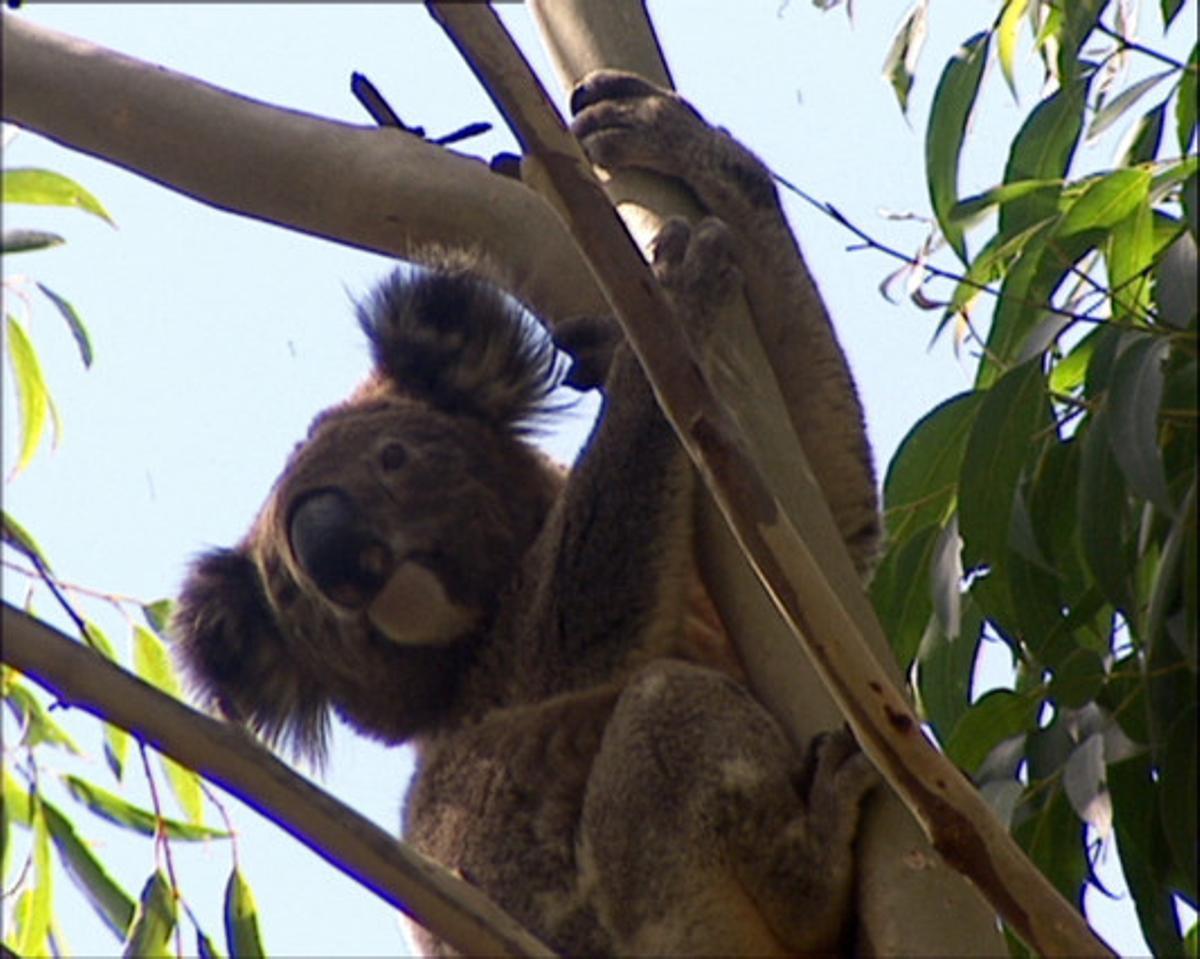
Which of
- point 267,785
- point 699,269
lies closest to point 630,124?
point 699,269

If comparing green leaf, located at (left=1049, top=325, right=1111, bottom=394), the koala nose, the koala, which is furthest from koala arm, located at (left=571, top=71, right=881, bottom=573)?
the koala nose

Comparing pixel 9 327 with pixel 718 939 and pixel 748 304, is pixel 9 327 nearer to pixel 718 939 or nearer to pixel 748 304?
pixel 748 304

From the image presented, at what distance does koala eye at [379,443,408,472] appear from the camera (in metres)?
2.83

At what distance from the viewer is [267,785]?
4.30ft

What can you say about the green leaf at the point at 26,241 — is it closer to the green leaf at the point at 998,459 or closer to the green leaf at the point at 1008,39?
the green leaf at the point at 998,459

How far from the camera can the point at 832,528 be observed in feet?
6.04

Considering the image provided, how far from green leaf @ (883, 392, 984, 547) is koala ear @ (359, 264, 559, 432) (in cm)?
61

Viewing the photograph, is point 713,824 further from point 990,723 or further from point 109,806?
point 109,806

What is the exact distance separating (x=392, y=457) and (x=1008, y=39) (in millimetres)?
991

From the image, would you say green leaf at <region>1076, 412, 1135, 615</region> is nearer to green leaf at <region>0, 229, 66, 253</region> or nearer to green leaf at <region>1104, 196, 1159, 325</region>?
green leaf at <region>1104, 196, 1159, 325</region>

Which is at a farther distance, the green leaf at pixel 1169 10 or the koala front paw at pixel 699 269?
the green leaf at pixel 1169 10

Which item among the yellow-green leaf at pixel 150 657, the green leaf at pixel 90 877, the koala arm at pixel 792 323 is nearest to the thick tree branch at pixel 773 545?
the koala arm at pixel 792 323

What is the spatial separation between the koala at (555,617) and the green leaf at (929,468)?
6 cm

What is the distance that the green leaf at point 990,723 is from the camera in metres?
2.14
